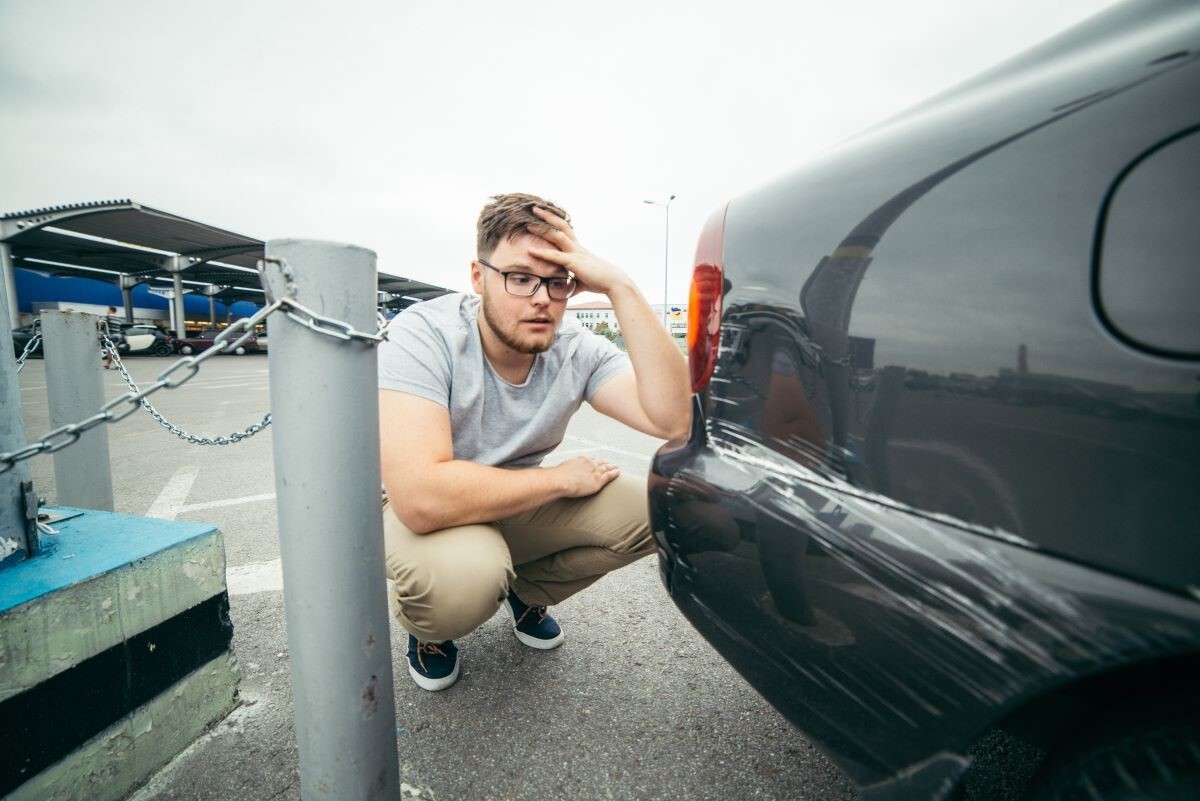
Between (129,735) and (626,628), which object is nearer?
(129,735)

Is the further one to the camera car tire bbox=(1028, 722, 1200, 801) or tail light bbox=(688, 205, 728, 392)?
tail light bbox=(688, 205, 728, 392)

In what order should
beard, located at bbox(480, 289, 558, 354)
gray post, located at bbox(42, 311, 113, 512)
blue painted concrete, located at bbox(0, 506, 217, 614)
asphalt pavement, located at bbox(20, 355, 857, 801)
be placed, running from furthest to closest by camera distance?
gray post, located at bbox(42, 311, 113, 512), beard, located at bbox(480, 289, 558, 354), asphalt pavement, located at bbox(20, 355, 857, 801), blue painted concrete, located at bbox(0, 506, 217, 614)

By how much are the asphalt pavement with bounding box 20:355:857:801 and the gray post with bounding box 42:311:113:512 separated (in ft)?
2.09

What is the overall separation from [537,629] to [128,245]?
22413 mm

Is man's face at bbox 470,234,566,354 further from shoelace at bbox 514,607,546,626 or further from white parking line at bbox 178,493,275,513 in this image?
white parking line at bbox 178,493,275,513

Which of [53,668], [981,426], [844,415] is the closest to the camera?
[981,426]

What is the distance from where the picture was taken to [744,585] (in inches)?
36.3

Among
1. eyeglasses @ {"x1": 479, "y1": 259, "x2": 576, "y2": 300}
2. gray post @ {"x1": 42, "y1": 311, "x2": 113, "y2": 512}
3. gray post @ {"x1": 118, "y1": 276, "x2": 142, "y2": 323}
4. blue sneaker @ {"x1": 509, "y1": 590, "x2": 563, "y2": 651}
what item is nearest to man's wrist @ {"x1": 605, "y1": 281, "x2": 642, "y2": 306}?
eyeglasses @ {"x1": 479, "y1": 259, "x2": 576, "y2": 300}

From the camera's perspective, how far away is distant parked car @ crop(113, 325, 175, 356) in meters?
18.3

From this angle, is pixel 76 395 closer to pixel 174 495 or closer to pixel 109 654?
pixel 109 654

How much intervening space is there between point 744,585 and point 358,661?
0.67 m

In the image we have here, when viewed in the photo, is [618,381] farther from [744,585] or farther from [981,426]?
[981,426]

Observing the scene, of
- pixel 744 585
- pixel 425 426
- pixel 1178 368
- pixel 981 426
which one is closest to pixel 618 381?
pixel 425 426

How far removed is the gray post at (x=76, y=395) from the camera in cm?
193
